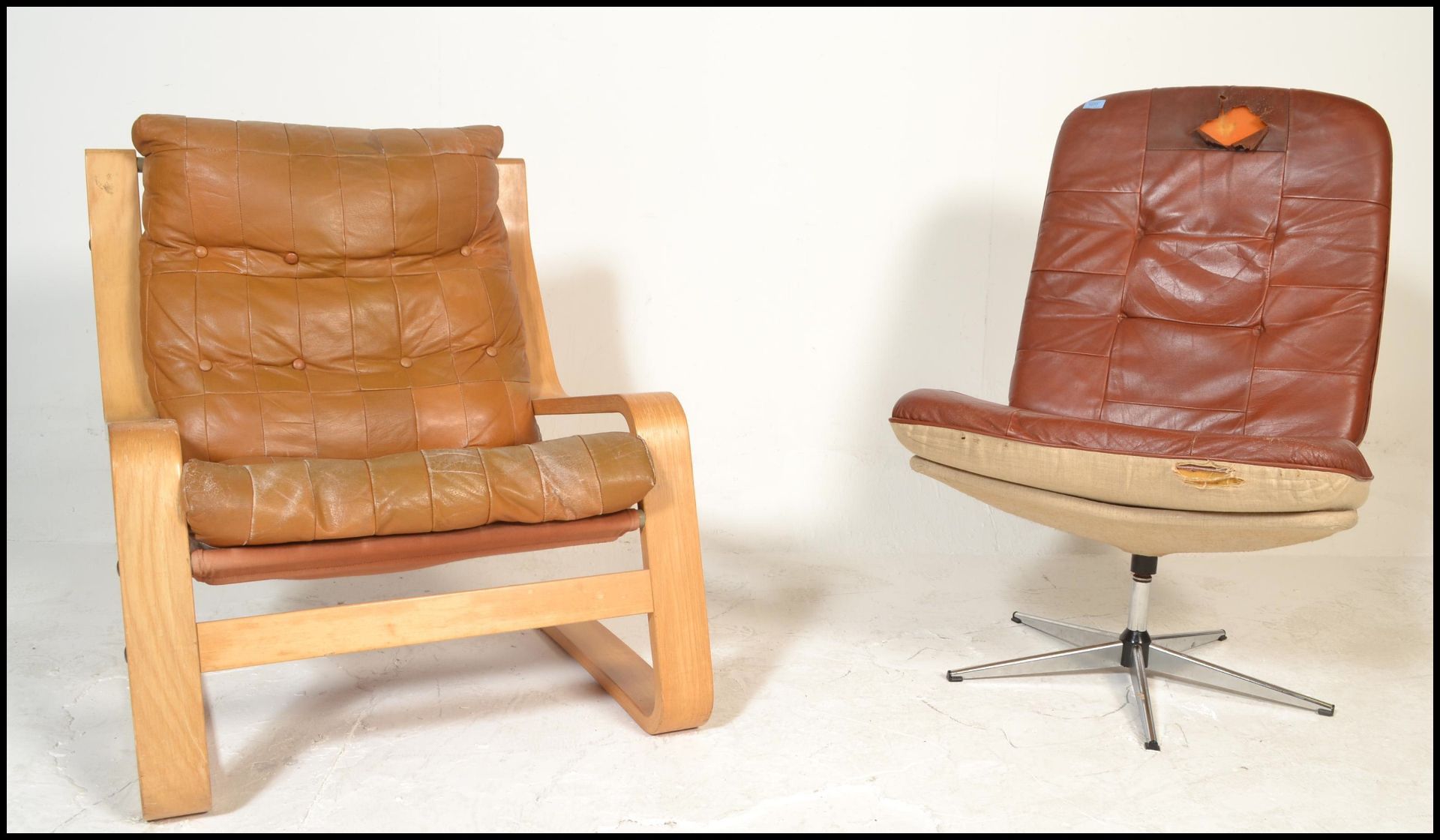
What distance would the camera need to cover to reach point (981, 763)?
1774mm

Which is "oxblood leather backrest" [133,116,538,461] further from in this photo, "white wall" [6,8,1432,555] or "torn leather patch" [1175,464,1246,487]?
"torn leather patch" [1175,464,1246,487]

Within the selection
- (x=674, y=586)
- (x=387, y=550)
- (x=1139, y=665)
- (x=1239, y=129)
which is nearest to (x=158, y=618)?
(x=387, y=550)

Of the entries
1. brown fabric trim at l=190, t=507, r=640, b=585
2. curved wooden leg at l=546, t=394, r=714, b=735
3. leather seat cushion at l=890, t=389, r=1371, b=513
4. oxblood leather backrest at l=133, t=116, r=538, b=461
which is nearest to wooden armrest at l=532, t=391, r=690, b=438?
curved wooden leg at l=546, t=394, r=714, b=735

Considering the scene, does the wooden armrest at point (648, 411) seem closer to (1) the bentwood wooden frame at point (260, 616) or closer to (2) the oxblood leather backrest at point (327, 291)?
(1) the bentwood wooden frame at point (260, 616)

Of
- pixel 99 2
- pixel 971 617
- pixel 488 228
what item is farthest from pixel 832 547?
pixel 99 2

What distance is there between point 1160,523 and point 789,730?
64 centimetres

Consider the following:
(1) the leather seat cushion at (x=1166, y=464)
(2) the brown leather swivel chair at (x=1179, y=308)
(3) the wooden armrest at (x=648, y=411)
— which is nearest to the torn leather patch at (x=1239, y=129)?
(2) the brown leather swivel chair at (x=1179, y=308)

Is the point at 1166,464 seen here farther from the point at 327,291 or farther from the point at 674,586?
the point at 327,291

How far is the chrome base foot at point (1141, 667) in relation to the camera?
1999 millimetres

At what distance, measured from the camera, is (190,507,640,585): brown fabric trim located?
1.58 metres

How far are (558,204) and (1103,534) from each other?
5.25 ft

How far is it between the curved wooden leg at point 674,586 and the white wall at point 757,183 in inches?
46.2

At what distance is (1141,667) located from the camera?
2.03 m

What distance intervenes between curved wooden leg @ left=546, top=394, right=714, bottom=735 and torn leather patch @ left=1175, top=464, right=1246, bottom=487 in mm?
698
